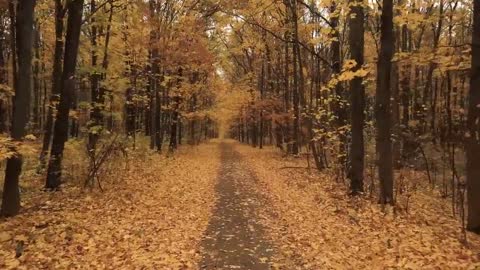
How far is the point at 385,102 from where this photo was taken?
11.0 metres

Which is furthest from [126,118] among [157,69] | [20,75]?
[20,75]

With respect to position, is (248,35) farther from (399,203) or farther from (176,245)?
(176,245)

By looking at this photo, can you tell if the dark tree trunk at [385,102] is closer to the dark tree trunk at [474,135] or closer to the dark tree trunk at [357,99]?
the dark tree trunk at [357,99]

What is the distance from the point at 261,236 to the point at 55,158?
667 centimetres

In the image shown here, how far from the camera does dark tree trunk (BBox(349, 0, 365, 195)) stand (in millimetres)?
12336

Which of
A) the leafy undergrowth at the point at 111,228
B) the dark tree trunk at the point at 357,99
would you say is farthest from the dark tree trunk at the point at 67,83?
the dark tree trunk at the point at 357,99

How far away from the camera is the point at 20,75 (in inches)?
357

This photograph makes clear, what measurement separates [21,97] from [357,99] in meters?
8.89

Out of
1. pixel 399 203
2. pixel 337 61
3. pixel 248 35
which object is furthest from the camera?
pixel 248 35

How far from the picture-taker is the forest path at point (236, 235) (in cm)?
707

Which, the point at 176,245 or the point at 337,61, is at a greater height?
the point at 337,61

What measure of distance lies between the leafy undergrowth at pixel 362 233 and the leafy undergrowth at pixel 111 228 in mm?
1883

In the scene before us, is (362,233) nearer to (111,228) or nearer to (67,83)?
(111,228)

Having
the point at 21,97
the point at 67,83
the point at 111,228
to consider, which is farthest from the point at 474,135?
the point at 67,83
